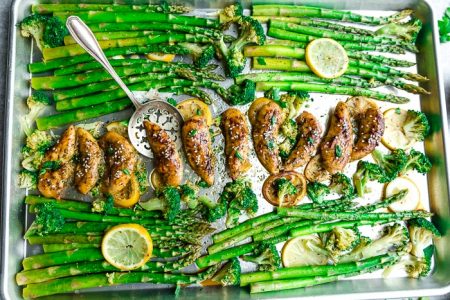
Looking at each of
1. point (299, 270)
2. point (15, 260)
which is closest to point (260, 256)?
point (299, 270)

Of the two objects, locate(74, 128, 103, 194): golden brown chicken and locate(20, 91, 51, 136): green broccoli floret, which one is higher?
locate(20, 91, 51, 136): green broccoli floret

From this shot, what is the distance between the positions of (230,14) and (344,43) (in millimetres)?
1460

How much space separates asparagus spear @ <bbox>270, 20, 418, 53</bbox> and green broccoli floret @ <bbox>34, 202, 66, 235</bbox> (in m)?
3.33

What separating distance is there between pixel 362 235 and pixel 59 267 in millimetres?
3504

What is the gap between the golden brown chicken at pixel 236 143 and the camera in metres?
5.81

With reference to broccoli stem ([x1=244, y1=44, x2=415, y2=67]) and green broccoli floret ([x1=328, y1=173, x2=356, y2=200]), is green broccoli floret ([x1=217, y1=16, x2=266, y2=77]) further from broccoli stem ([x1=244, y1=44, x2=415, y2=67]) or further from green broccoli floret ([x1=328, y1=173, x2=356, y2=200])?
green broccoli floret ([x1=328, y1=173, x2=356, y2=200])

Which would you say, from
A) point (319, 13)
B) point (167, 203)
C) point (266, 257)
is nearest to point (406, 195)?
point (266, 257)

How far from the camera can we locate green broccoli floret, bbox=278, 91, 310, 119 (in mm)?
6012

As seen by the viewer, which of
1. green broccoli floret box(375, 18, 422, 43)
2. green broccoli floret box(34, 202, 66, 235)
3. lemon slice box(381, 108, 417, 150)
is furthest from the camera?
green broccoli floret box(375, 18, 422, 43)

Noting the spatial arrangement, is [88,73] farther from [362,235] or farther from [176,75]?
[362,235]

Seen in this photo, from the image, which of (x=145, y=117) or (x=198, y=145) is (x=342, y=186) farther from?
(x=145, y=117)

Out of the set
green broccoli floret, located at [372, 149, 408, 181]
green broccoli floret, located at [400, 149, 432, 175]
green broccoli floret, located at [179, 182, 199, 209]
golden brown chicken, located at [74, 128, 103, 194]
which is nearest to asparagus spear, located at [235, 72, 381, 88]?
green broccoli floret, located at [372, 149, 408, 181]

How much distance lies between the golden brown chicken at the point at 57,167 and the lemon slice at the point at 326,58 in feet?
9.61

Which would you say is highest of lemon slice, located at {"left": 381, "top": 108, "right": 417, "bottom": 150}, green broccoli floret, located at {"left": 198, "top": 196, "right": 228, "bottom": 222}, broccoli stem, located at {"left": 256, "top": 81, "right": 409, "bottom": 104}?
broccoli stem, located at {"left": 256, "top": 81, "right": 409, "bottom": 104}
